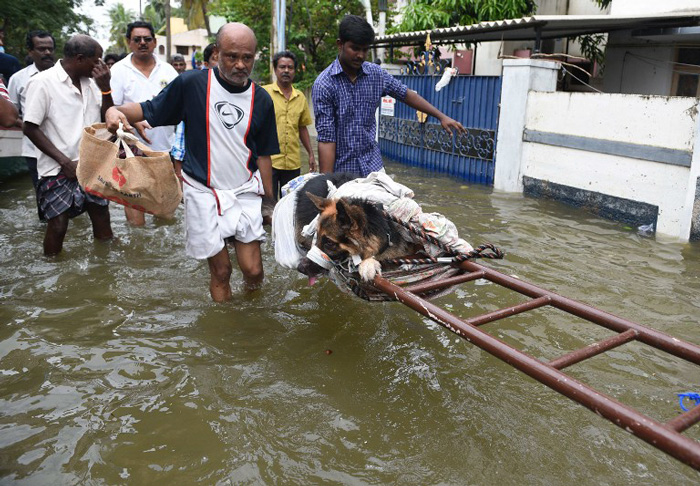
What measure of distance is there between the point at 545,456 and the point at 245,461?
4.77 feet

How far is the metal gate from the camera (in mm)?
9672

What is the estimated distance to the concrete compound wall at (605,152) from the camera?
20.9 feet

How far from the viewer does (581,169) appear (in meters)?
7.77

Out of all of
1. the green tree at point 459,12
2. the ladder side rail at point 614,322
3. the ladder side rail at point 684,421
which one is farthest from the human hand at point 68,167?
the green tree at point 459,12

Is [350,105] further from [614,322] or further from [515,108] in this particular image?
[515,108]

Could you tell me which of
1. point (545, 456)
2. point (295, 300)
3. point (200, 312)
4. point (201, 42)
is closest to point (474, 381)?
point (545, 456)

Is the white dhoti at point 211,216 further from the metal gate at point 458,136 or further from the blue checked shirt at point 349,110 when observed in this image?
the metal gate at point 458,136

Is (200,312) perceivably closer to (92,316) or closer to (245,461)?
(92,316)

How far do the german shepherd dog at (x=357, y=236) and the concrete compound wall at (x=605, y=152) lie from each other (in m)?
4.74

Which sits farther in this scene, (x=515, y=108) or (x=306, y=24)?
(x=306, y=24)

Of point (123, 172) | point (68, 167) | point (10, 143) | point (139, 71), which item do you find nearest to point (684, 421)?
point (123, 172)

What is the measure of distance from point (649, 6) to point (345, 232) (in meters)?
10.3

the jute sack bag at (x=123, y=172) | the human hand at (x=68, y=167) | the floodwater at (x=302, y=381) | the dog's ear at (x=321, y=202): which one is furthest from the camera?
the human hand at (x=68, y=167)

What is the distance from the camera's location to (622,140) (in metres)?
7.12
